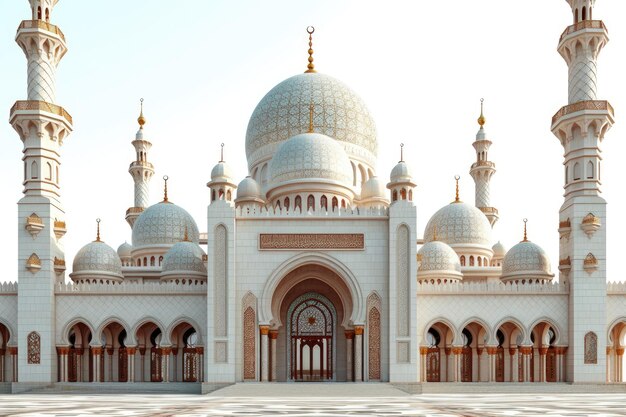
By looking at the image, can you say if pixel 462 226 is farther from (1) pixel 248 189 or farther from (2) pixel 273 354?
(2) pixel 273 354

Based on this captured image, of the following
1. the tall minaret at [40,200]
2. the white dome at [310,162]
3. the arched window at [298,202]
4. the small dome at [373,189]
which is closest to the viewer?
the tall minaret at [40,200]

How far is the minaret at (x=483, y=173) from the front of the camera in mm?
30016

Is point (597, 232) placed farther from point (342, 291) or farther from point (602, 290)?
point (342, 291)

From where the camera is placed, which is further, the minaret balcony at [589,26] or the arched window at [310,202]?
the arched window at [310,202]

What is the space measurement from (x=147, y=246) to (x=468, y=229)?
11.0 metres

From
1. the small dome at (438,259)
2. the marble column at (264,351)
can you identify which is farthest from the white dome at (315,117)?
the marble column at (264,351)

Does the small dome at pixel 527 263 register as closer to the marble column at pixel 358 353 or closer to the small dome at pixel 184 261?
the marble column at pixel 358 353

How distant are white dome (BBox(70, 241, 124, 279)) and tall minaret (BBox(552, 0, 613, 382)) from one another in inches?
519

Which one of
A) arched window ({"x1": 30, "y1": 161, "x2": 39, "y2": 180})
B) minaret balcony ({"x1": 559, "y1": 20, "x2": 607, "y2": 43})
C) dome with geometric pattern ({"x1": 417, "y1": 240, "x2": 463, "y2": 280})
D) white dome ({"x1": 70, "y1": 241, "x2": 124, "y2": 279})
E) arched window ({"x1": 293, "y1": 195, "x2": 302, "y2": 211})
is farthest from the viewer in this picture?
white dome ({"x1": 70, "y1": 241, "x2": 124, "y2": 279})

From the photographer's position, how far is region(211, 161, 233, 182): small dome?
20906mm

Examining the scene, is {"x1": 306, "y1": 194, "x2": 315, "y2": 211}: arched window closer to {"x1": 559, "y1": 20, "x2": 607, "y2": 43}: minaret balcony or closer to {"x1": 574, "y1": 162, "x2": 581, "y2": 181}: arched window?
{"x1": 574, "y1": 162, "x2": 581, "y2": 181}: arched window

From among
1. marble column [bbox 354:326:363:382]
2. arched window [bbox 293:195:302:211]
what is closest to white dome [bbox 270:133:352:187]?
arched window [bbox 293:195:302:211]

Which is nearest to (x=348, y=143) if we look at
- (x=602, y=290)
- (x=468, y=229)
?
(x=468, y=229)

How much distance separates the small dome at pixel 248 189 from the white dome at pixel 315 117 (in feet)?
8.32
